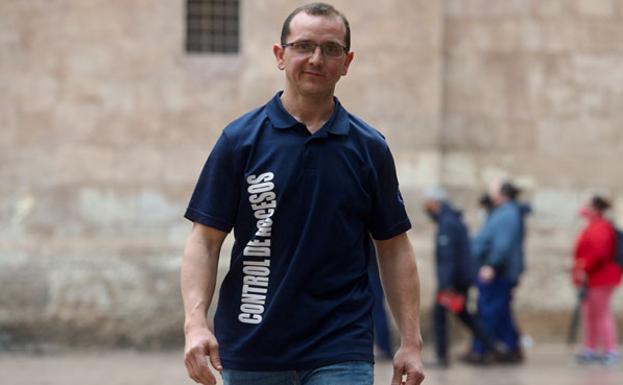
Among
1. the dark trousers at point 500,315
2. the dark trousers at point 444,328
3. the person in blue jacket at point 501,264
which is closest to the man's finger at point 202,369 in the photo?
the dark trousers at point 444,328

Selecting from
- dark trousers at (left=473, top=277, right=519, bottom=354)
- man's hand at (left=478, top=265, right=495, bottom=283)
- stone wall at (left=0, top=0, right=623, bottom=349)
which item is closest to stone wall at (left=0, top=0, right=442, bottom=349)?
stone wall at (left=0, top=0, right=623, bottom=349)

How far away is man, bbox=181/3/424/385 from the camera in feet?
Result: 15.6

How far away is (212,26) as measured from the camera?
14.6 m

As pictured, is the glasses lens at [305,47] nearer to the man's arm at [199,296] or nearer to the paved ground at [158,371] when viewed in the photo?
the man's arm at [199,296]

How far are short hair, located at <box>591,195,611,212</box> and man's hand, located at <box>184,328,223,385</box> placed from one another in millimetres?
9189

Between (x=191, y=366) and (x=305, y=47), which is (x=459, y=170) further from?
(x=191, y=366)

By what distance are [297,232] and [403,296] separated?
1.55 feet

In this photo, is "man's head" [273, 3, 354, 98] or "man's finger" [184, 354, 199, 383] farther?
"man's head" [273, 3, 354, 98]

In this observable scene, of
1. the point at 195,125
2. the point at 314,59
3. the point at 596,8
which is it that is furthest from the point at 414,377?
the point at 596,8

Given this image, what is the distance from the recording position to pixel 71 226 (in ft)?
46.6

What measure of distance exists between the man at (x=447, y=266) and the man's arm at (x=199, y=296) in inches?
318

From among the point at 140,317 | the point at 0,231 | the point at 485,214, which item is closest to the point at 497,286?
the point at 485,214

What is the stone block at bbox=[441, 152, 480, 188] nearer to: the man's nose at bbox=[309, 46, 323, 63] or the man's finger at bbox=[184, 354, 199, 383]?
the man's nose at bbox=[309, 46, 323, 63]

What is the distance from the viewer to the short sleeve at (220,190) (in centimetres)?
486
